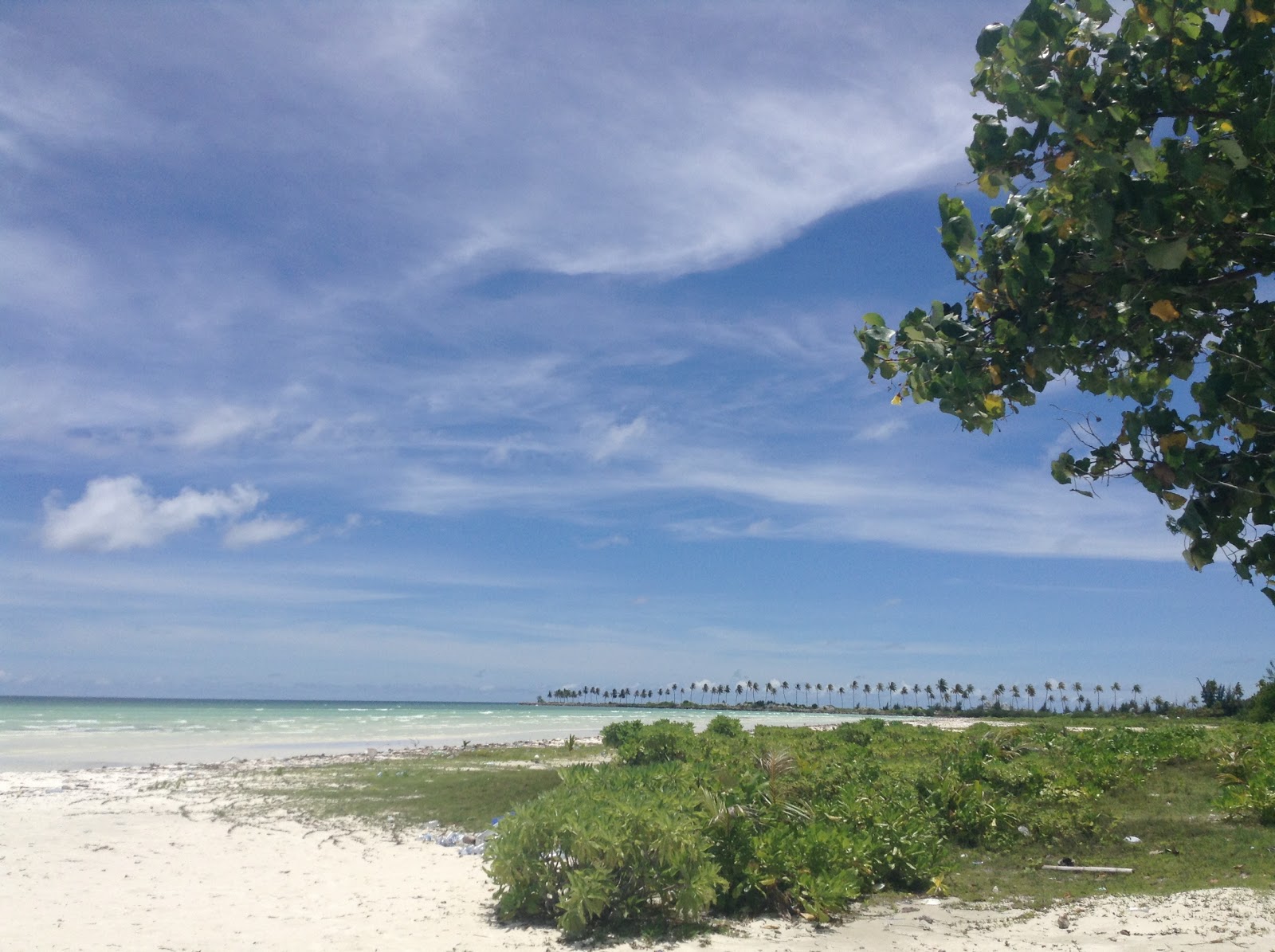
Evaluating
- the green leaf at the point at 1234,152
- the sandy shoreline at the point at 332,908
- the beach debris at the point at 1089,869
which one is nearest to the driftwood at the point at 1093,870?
the beach debris at the point at 1089,869

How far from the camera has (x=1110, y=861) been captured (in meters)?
10.6

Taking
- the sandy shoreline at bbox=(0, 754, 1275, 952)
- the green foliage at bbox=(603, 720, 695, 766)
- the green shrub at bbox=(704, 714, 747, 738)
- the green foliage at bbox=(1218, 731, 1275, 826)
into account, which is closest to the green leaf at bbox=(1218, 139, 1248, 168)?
the sandy shoreline at bbox=(0, 754, 1275, 952)

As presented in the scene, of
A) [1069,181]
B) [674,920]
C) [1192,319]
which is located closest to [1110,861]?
[674,920]

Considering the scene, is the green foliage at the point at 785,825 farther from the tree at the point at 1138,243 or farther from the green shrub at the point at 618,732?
the green shrub at the point at 618,732

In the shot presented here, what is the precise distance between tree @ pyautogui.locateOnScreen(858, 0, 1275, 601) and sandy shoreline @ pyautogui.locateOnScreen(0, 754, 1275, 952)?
16.4 feet

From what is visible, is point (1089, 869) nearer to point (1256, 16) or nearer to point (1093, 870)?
point (1093, 870)

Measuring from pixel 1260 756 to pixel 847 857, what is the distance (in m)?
8.75

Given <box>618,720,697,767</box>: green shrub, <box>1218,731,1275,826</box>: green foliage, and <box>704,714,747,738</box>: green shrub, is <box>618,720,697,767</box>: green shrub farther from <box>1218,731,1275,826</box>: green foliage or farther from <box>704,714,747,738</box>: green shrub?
<box>1218,731,1275,826</box>: green foliage

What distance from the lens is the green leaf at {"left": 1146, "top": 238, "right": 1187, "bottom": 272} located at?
3.77 metres

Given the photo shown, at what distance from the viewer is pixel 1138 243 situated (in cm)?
404

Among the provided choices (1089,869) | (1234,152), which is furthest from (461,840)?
(1234,152)

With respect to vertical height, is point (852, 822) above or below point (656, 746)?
above

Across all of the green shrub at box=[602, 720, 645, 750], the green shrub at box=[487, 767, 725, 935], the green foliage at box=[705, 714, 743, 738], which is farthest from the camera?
the green shrub at box=[602, 720, 645, 750]

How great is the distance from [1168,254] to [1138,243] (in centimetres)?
27
